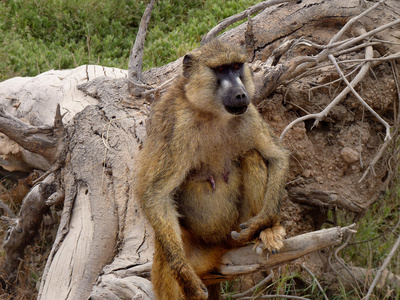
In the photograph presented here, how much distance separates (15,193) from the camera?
5.95 m

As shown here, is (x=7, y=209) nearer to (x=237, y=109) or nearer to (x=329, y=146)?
(x=237, y=109)

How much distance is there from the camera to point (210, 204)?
366cm

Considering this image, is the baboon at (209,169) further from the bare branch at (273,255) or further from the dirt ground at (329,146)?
the dirt ground at (329,146)

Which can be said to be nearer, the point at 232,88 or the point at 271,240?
the point at 271,240

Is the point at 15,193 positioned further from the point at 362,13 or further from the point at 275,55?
the point at 362,13

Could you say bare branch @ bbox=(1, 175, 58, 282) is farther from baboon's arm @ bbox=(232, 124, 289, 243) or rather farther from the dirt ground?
the dirt ground

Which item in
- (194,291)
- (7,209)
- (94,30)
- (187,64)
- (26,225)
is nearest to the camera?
(194,291)

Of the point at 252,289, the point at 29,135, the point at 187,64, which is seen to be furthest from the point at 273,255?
the point at 29,135

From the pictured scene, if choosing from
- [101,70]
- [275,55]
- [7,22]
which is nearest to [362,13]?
[275,55]

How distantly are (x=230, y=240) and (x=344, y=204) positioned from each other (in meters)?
1.60

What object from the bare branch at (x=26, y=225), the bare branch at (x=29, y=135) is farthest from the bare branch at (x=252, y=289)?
the bare branch at (x=29, y=135)

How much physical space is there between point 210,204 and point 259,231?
0.41 m

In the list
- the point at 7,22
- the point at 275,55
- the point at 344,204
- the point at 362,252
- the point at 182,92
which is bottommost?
the point at 362,252

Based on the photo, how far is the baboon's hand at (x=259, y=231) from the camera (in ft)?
11.4
